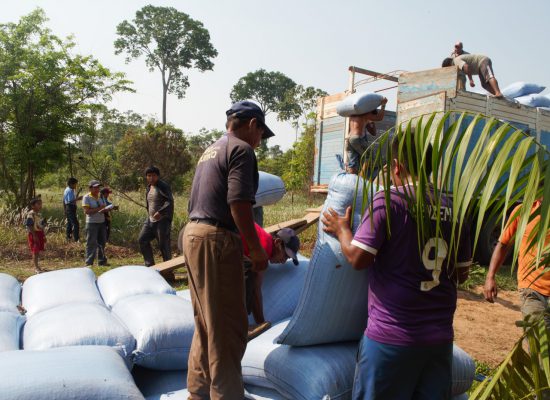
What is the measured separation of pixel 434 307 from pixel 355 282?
422mm

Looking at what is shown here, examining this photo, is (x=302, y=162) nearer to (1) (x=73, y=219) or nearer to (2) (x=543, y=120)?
(1) (x=73, y=219)

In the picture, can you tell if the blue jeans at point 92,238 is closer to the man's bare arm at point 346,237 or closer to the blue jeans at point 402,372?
the man's bare arm at point 346,237

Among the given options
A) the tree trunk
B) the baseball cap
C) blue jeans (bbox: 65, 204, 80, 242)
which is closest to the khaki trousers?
the baseball cap

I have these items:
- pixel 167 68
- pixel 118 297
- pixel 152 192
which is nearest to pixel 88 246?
pixel 152 192

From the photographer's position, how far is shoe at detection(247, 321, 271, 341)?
2.73 m

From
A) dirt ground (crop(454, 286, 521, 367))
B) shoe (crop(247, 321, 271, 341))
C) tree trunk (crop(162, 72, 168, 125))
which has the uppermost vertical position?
tree trunk (crop(162, 72, 168, 125))

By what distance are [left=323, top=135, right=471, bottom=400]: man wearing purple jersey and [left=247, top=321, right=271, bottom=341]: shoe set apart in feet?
3.45

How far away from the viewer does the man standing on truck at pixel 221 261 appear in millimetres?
2115

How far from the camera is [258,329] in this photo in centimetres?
278

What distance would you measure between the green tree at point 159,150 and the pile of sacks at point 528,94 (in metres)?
9.94

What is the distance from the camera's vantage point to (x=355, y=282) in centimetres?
207

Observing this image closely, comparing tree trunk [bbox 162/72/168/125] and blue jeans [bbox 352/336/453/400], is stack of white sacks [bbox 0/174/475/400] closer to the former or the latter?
blue jeans [bbox 352/336/453/400]

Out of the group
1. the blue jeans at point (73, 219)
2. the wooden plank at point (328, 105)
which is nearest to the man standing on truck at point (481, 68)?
the wooden plank at point (328, 105)

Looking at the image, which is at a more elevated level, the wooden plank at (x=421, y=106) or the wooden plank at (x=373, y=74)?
the wooden plank at (x=373, y=74)
